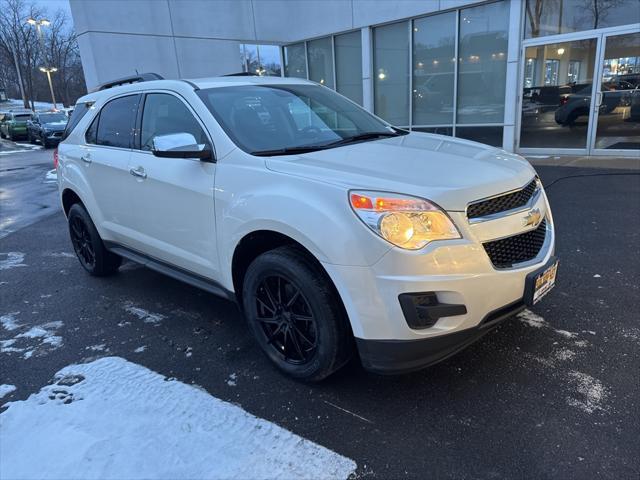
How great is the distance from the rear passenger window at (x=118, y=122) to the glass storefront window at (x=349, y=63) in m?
10.8

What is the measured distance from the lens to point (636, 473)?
2146 mm

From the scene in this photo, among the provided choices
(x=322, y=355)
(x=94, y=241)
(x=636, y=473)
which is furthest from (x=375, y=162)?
(x=94, y=241)

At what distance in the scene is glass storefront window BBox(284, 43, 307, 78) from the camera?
52.1 ft

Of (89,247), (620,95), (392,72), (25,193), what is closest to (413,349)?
(89,247)

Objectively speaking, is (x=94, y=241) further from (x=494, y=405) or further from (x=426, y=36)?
(x=426, y=36)

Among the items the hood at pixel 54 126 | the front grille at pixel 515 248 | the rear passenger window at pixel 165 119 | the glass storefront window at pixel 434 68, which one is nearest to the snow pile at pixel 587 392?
the front grille at pixel 515 248

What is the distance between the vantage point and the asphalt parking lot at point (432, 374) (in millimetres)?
2328

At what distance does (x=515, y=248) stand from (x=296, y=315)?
1.28 metres

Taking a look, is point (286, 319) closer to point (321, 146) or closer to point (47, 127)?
point (321, 146)

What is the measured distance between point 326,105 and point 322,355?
2113mm

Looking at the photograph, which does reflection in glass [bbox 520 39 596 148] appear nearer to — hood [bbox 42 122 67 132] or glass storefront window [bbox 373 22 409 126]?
glass storefront window [bbox 373 22 409 126]

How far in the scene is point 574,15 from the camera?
1053cm

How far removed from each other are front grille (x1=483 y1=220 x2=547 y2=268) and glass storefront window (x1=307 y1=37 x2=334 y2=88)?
13223 mm

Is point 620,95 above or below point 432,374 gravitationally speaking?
above
